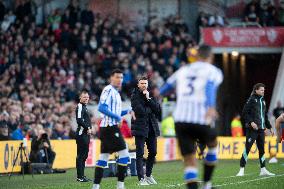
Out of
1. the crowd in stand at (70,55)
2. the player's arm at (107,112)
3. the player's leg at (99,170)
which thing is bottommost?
the player's leg at (99,170)

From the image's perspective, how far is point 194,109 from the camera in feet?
42.9

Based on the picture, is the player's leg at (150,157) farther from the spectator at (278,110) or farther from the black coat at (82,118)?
the spectator at (278,110)

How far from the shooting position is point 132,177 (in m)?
21.2

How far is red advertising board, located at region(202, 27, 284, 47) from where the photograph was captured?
3672 cm

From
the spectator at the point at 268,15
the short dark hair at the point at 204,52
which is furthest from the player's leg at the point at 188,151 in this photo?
the spectator at the point at 268,15

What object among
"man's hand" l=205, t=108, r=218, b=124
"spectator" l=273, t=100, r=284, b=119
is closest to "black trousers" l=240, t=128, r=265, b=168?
"man's hand" l=205, t=108, r=218, b=124

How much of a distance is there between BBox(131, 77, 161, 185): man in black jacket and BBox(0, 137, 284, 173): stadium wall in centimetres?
565

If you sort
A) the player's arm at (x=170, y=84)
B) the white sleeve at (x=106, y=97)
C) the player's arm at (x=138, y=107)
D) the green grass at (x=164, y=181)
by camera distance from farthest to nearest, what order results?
the player's arm at (x=138, y=107) → the green grass at (x=164, y=181) → the white sleeve at (x=106, y=97) → the player's arm at (x=170, y=84)

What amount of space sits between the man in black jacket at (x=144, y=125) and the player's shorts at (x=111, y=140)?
2820 mm

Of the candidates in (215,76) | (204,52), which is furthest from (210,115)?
(204,52)

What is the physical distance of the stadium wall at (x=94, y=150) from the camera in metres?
23.7

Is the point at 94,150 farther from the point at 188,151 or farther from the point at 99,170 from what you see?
the point at 188,151

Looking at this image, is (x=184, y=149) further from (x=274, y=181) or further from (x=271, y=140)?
(x=271, y=140)

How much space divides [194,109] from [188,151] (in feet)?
2.06
